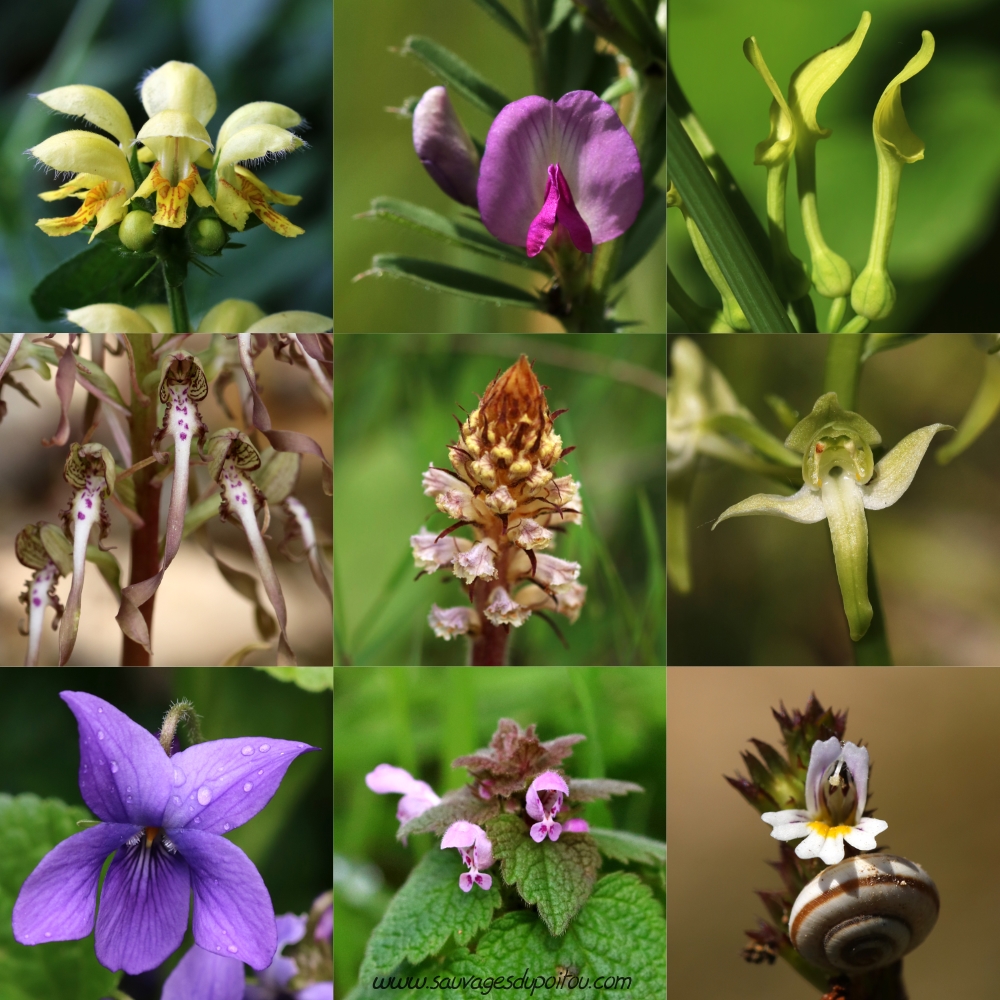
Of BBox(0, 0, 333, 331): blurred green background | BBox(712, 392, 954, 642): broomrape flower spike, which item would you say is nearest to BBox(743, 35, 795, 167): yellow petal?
BBox(712, 392, 954, 642): broomrape flower spike

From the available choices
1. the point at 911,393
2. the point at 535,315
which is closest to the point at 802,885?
the point at 911,393

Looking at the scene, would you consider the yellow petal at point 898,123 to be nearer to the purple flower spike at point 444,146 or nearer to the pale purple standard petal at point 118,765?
the purple flower spike at point 444,146

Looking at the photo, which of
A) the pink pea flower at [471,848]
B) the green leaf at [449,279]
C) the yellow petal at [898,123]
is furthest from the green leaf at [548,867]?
the yellow petal at [898,123]

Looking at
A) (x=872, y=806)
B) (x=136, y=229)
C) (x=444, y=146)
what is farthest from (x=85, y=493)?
(x=872, y=806)

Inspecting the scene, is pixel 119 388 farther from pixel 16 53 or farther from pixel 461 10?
pixel 461 10

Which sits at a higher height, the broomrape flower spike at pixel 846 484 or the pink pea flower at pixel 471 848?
the broomrape flower spike at pixel 846 484

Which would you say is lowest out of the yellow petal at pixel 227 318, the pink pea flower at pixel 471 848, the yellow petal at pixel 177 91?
the pink pea flower at pixel 471 848

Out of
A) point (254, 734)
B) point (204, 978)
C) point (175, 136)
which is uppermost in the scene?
point (175, 136)

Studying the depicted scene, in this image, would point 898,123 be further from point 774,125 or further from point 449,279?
point 449,279
